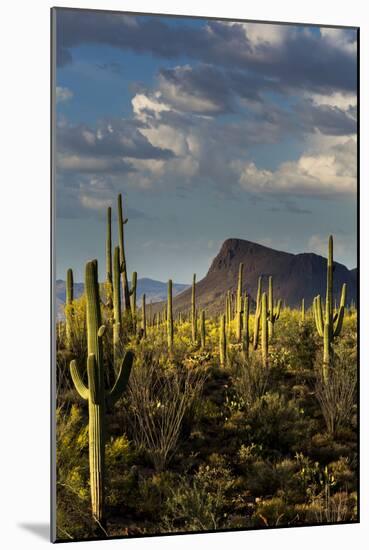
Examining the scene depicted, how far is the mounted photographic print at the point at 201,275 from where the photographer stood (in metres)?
8.97

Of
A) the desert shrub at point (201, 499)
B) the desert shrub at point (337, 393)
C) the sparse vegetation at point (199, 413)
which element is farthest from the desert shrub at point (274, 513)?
the desert shrub at point (337, 393)

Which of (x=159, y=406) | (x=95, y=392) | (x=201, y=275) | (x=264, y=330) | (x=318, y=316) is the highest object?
(x=201, y=275)

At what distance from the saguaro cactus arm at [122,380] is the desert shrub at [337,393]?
1.67 m

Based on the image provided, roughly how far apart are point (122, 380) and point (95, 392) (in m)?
0.26

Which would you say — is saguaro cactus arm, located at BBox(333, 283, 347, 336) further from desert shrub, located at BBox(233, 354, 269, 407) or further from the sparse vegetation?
desert shrub, located at BBox(233, 354, 269, 407)

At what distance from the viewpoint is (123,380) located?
29.7 feet

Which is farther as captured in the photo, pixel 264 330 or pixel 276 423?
pixel 264 330

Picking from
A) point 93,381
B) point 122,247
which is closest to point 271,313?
point 122,247

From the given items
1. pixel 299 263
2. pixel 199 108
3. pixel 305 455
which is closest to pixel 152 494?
pixel 305 455

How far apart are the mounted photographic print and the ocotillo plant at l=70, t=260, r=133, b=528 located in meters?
0.01

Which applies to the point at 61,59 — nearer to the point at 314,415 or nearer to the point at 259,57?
the point at 259,57

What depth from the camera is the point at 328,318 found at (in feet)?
32.5

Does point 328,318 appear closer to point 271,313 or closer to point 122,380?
point 271,313

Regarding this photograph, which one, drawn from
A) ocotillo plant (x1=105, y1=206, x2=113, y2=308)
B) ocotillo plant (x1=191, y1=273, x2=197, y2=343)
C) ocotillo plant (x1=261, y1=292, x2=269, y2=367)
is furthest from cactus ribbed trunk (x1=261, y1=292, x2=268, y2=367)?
ocotillo plant (x1=105, y1=206, x2=113, y2=308)
